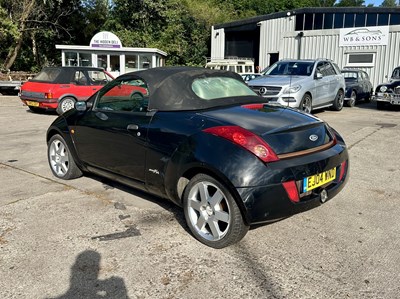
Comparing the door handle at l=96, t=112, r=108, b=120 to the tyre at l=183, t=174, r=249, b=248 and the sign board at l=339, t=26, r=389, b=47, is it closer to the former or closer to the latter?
the tyre at l=183, t=174, r=249, b=248

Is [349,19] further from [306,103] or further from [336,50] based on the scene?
[306,103]

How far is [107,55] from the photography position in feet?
75.0

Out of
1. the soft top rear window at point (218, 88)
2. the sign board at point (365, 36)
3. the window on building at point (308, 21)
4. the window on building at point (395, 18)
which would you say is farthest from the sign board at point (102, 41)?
the soft top rear window at point (218, 88)

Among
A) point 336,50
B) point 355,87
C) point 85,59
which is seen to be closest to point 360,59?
point 336,50

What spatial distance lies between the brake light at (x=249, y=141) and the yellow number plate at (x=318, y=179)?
36 cm

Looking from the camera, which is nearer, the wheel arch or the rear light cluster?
the wheel arch

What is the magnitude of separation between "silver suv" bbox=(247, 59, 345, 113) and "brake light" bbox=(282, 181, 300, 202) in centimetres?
698

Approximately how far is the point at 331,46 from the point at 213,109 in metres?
21.7

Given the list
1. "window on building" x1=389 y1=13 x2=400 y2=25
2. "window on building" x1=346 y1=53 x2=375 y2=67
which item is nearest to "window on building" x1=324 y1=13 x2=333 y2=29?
"window on building" x1=389 y1=13 x2=400 y2=25

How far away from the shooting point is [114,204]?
451cm

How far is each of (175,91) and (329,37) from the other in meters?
21.8

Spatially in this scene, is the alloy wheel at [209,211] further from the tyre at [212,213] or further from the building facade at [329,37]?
the building facade at [329,37]

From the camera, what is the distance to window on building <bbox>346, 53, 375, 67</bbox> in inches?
869

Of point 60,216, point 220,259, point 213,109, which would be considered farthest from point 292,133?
point 60,216
